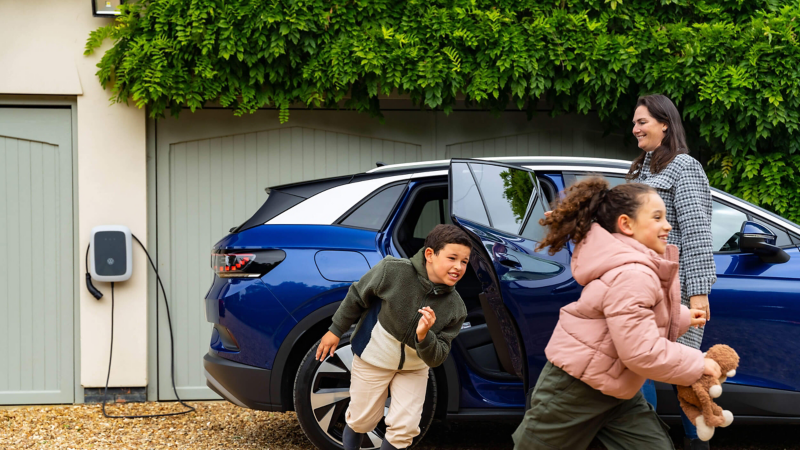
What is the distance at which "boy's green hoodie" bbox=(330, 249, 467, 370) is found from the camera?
3.20m

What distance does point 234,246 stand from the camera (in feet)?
13.6

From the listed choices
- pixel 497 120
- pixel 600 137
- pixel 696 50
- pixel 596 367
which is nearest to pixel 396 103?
pixel 497 120

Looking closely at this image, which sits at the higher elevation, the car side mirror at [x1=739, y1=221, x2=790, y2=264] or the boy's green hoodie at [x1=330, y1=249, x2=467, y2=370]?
the car side mirror at [x1=739, y1=221, x2=790, y2=264]

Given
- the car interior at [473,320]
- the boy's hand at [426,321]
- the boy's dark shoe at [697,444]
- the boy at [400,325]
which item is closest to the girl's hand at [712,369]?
the boy's hand at [426,321]

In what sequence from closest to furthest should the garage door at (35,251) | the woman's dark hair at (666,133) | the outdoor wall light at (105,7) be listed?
1. the woman's dark hair at (666,133)
2. the outdoor wall light at (105,7)
3. the garage door at (35,251)

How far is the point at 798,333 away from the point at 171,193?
4768 millimetres

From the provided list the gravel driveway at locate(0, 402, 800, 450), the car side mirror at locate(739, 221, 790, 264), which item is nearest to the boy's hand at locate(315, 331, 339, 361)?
the gravel driveway at locate(0, 402, 800, 450)

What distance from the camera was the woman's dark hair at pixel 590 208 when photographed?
2453 mm

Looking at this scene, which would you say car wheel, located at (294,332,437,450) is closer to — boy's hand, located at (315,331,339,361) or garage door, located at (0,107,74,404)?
boy's hand, located at (315,331,339,361)

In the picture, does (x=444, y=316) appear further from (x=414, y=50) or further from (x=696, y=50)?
(x=696, y=50)

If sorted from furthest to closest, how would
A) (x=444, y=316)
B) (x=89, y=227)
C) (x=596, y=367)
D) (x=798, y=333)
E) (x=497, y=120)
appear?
1. (x=497, y=120)
2. (x=89, y=227)
3. (x=798, y=333)
4. (x=444, y=316)
5. (x=596, y=367)

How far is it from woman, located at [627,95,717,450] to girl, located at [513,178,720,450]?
654mm

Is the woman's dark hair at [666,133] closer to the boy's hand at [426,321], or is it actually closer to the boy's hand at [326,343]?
the boy's hand at [426,321]

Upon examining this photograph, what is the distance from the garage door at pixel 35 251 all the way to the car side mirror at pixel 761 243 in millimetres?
5081
